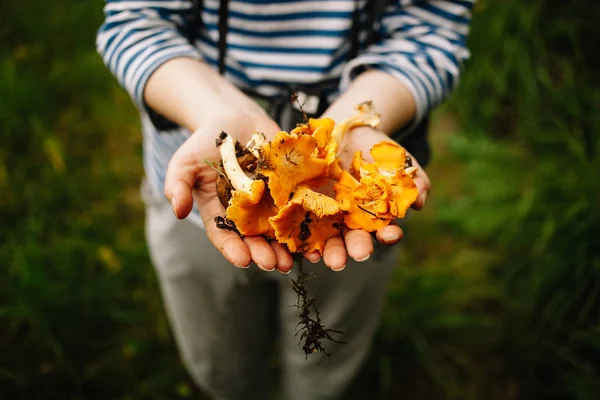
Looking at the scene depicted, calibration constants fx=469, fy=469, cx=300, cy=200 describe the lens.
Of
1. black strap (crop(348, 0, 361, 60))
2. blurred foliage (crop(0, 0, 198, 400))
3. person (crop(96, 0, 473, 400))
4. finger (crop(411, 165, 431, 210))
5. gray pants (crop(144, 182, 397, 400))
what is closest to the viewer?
finger (crop(411, 165, 431, 210))

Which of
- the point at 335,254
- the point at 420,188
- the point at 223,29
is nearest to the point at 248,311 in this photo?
the point at 335,254

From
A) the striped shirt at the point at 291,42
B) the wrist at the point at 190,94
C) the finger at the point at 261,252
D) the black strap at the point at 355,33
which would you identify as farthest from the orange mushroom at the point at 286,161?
the black strap at the point at 355,33

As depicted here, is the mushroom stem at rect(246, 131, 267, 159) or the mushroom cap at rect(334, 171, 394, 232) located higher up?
the mushroom stem at rect(246, 131, 267, 159)

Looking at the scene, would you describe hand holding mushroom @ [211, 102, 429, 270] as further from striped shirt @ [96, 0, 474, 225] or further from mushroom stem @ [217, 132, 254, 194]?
striped shirt @ [96, 0, 474, 225]

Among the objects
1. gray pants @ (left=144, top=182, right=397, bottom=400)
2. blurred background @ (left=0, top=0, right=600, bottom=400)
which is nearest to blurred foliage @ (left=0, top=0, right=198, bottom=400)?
blurred background @ (left=0, top=0, right=600, bottom=400)

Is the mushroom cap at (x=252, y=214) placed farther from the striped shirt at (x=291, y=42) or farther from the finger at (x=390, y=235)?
the striped shirt at (x=291, y=42)

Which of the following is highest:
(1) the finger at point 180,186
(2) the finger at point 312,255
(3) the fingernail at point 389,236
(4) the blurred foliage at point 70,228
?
(1) the finger at point 180,186
